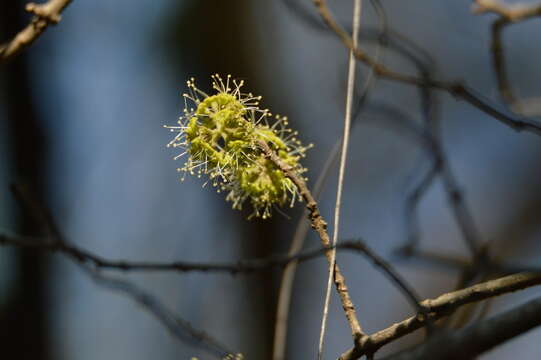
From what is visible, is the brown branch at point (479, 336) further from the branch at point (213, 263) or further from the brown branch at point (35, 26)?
the brown branch at point (35, 26)

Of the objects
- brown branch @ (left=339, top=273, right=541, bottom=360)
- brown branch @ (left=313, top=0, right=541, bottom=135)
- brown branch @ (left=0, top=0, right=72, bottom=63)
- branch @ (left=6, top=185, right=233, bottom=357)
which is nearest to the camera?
brown branch @ (left=339, top=273, right=541, bottom=360)

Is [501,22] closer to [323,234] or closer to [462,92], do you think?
[462,92]

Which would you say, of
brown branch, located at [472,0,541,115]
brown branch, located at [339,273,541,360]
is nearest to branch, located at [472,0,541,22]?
brown branch, located at [472,0,541,115]

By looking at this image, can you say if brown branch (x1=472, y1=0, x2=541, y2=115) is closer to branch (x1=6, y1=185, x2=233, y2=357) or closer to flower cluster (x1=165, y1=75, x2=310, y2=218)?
flower cluster (x1=165, y1=75, x2=310, y2=218)

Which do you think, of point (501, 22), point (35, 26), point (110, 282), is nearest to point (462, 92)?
point (501, 22)

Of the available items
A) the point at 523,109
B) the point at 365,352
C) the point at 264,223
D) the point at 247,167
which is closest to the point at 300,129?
the point at 264,223

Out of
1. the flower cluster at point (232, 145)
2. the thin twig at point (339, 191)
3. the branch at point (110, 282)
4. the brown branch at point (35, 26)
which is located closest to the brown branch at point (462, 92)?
the thin twig at point (339, 191)

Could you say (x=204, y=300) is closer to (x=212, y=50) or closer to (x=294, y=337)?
(x=294, y=337)
